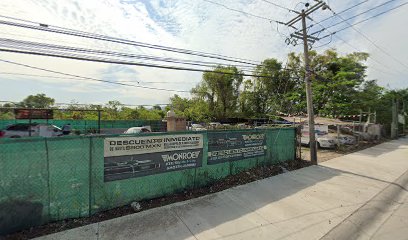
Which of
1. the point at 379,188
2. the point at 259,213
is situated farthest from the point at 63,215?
the point at 379,188

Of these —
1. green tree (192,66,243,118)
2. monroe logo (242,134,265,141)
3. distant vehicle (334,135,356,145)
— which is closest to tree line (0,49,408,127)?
green tree (192,66,243,118)

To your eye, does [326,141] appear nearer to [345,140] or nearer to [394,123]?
[345,140]

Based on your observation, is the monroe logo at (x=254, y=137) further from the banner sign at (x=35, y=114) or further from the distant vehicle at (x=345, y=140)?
the banner sign at (x=35, y=114)

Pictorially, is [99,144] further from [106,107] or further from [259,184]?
[106,107]

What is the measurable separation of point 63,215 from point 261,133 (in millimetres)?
6901

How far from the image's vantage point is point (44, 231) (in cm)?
423

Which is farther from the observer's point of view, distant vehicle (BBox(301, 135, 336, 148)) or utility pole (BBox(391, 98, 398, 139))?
utility pole (BBox(391, 98, 398, 139))

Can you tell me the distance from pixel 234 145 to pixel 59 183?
205 inches

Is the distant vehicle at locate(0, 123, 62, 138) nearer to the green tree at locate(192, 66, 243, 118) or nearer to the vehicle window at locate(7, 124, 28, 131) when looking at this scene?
the vehicle window at locate(7, 124, 28, 131)

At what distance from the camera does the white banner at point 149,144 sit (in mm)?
5199

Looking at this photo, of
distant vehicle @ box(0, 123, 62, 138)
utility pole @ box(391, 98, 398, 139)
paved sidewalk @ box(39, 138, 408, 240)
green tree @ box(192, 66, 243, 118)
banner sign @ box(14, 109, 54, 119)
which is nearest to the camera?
paved sidewalk @ box(39, 138, 408, 240)

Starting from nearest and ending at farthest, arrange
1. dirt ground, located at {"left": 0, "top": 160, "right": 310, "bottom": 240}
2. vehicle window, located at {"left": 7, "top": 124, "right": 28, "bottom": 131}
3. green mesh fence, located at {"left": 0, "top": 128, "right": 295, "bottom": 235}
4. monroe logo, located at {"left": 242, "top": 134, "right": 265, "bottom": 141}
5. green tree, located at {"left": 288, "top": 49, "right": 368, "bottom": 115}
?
1. green mesh fence, located at {"left": 0, "top": 128, "right": 295, "bottom": 235}
2. dirt ground, located at {"left": 0, "top": 160, "right": 310, "bottom": 240}
3. monroe logo, located at {"left": 242, "top": 134, "right": 265, "bottom": 141}
4. vehicle window, located at {"left": 7, "top": 124, "right": 28, "bottom": 131}
5. green tree, located at {"left": 288, "top": 49, "right": 368, "bottom": 115}

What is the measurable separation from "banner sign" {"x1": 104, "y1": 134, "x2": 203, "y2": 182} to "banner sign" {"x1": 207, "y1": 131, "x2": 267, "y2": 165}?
20.7 inches

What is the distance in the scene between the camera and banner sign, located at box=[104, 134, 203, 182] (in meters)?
5.20
